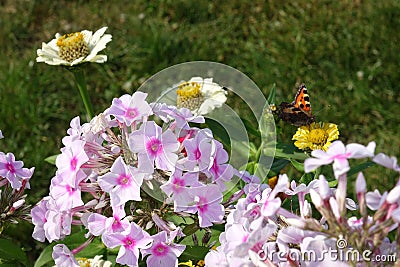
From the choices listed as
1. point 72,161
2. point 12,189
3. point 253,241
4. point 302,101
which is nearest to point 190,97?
point 302,101

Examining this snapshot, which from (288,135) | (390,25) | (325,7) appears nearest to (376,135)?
(288,135)

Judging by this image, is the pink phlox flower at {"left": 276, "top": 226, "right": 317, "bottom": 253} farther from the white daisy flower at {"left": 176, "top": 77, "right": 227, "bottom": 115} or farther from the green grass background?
the green grass background

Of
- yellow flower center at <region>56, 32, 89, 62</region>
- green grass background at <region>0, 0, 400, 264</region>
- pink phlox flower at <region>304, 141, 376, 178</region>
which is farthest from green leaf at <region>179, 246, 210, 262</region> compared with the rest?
green grass background at <region>0, 0, 400, 264</region>

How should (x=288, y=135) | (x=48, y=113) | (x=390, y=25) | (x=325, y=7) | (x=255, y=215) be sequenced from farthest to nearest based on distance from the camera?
(x=325, y=7) → (x=390, y=25) → (x=48, y=113) → (x=288, y=135) → (x=255, y=215)

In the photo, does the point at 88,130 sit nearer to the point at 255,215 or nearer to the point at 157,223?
the point at 157,223

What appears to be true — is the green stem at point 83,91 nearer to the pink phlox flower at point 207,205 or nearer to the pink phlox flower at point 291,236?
the pink phlox flower at point 207,205

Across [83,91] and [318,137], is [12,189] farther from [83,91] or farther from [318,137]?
Result: [318,137]
